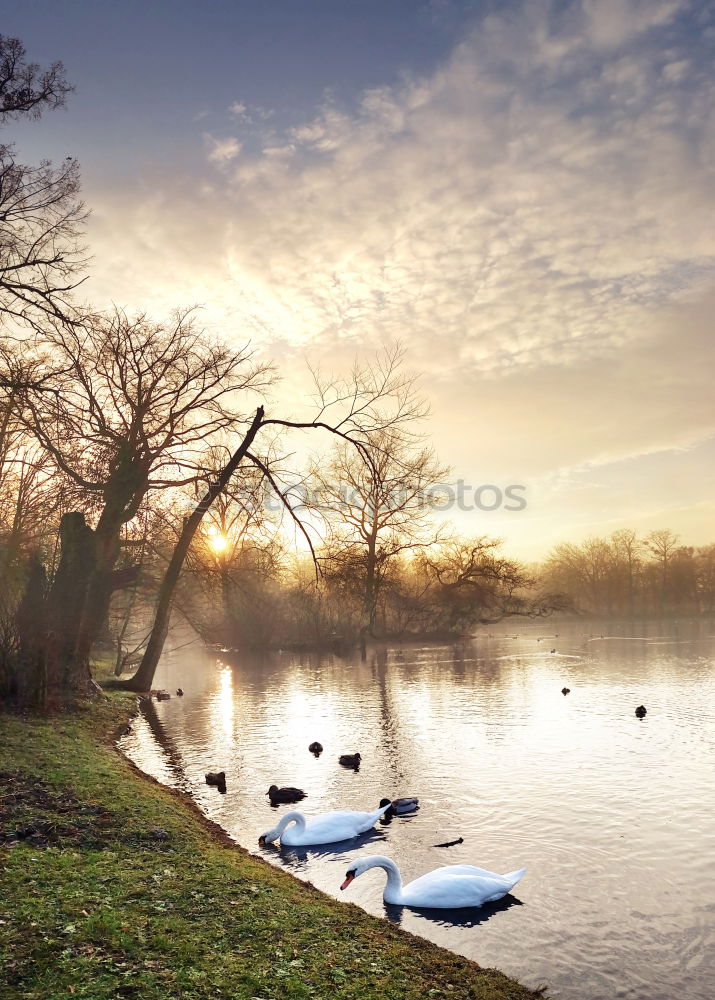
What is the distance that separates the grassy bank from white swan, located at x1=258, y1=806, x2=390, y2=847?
2.93ft

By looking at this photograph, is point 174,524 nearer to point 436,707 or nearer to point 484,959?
point 436,707

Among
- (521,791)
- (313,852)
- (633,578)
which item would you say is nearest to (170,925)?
(313,852)

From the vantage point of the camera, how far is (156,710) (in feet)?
84.9

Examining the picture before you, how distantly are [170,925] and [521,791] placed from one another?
29.4ft

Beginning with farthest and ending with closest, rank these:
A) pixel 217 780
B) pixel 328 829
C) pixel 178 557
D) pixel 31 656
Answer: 1. pixel 178 557
2. pixel 31 656
3. pixel 217 780
4. pixel 328 829

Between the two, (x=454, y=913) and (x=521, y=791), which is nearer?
(x=454, y=913)

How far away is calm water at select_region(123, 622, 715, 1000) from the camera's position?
27.0 feet

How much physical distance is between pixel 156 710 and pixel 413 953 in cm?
2033

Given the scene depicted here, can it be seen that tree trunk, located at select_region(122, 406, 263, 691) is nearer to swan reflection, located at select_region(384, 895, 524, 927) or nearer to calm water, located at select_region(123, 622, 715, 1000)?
calm water, located at select_region(123, 622, 715, 1000)

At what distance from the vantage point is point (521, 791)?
14352 mm

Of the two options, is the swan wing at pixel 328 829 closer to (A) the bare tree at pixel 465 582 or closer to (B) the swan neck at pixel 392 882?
(B) the swan neck at pixel 392 882

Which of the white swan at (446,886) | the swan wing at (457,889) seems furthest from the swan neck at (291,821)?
the swan wing at (457,889)

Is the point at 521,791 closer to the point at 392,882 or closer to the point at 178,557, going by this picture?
the point at 392,882

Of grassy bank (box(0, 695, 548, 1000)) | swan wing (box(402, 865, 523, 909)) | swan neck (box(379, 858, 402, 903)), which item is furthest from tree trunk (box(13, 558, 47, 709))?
swan wing (box(402, 865, 523, 909))
